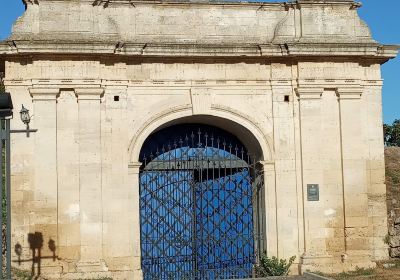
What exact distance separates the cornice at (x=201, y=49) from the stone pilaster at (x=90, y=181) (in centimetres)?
77

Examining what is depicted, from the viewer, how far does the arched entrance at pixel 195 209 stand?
41.7 feet

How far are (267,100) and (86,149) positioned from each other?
135 inches

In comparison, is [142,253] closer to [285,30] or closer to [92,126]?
[92,126]

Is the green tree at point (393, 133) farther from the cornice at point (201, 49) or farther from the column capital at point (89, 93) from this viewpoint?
the column capital at point (89, 93)

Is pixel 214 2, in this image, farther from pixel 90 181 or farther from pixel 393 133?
pixel 393 133

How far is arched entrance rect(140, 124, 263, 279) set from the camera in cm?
1272

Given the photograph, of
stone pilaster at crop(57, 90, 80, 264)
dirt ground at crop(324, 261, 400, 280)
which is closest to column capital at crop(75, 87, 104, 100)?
stone pilaster at crop(57, 90, 80, 264)

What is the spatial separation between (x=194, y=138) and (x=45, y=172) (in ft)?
10.1

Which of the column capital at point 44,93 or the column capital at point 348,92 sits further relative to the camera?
the column capital at point 348,92

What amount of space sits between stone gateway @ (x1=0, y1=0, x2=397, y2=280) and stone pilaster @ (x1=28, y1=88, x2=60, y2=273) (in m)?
→ 0.02

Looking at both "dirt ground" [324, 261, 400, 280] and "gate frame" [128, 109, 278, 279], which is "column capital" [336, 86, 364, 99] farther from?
"dirt ground" [324, 261, 400, 280]

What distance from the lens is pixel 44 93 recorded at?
11.8 meters

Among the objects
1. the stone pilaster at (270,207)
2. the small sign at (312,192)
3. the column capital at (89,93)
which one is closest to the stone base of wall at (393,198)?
the small sign at (312,192)

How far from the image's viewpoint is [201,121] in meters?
13.0
